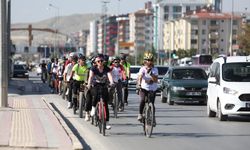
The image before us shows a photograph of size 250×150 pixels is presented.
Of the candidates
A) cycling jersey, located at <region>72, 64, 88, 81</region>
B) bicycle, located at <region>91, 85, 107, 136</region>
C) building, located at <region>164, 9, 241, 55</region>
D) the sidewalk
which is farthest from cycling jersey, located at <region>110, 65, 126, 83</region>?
building, located at <region>164, 9, 241, 55</region>

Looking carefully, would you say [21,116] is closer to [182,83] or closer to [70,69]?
[70,69]

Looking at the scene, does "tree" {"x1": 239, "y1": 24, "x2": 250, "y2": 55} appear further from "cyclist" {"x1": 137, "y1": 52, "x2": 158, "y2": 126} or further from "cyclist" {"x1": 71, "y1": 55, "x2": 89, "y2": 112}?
"cyclist" {"x1": 137, "y1": 52, "x2": 158, "y2": 126}

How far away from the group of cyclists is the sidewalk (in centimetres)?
117

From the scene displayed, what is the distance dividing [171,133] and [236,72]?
17.1ft

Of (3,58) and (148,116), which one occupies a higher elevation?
(3,58)

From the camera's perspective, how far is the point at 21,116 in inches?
861

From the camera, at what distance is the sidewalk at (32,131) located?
14242 mm

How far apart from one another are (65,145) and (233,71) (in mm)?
9695

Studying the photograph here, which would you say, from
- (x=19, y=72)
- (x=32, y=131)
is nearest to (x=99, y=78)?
(x=32, y=131)

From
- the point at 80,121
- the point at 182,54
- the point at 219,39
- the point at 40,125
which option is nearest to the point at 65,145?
the point at 40,125

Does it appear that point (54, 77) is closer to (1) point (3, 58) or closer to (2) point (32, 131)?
(1) point (3, 58)

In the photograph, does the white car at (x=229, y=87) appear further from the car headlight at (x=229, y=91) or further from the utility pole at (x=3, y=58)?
the utility pole at (x=3, y=58)

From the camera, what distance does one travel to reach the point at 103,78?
18.0 m

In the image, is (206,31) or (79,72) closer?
(79,72)
